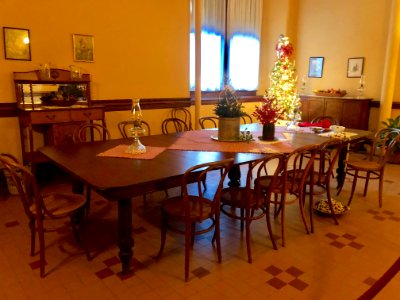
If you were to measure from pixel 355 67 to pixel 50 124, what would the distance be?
542 cm

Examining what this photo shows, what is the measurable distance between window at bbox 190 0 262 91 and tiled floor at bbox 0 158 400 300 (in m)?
3.74

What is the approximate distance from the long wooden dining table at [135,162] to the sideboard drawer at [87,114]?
1.19m

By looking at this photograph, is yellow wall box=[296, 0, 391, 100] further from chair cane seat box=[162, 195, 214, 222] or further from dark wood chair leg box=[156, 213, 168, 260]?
dark wood chair leg box=[156, 213, 168, 260]

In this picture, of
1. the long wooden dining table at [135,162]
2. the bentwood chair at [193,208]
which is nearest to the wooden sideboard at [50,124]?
the long wooden dining table at [135,162]

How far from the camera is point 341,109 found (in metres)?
6.23

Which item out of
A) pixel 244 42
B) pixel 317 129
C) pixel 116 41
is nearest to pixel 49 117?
pixel 116 41

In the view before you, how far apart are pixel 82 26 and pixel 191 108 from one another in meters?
2.29

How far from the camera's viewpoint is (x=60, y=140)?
160 inches

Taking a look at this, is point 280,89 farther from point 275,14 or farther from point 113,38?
point 113,38

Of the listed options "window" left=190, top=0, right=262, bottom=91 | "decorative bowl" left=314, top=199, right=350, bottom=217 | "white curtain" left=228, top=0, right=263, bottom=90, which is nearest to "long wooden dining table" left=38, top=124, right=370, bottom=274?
"decorative bowl" left=314, top=199, right=350, bottom=217

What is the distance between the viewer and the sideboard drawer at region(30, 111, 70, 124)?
3818 mm

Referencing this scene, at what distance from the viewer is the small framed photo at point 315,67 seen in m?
6.88

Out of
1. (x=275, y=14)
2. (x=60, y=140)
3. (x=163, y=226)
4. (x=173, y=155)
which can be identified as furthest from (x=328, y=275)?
(x=275, y=14)

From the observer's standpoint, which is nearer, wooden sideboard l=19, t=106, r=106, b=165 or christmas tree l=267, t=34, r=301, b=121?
wooden sideboard l=19, t=106, r=106, b=165
